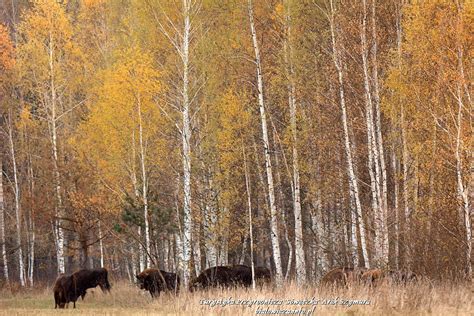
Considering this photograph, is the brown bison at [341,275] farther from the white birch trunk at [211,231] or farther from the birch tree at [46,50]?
the birch tree at [46,50]

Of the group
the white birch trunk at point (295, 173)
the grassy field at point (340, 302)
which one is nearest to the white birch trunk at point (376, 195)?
the white birch trunk at point (295, 173)

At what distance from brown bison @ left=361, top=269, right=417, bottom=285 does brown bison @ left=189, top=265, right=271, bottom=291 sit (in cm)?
424

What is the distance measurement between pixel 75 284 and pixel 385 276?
8.39m

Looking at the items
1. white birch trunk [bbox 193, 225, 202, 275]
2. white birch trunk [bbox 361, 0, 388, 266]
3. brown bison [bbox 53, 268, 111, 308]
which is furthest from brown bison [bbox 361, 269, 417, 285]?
white birch trunk [bbox 193, 225, 202, 275]

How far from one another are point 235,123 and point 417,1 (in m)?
6.57

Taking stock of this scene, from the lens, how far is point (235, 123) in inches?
890

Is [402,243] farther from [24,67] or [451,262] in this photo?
[24,67]

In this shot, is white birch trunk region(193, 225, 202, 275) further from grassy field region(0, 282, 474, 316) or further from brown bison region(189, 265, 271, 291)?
grassy field region(0, 282, 474, 316)

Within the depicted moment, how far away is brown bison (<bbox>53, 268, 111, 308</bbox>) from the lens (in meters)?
18.8

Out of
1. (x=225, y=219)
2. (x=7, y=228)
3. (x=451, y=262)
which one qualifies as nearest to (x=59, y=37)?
(x=225, y=219)

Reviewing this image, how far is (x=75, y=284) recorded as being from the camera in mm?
19047

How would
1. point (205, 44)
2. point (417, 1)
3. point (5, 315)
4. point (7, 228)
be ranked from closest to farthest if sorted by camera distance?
point (5, 315) → point (417, 1) → point (205, 44) → point (7, 228)

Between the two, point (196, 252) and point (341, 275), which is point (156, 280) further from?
point (341, 275)

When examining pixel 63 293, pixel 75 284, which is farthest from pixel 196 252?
pixel 63 293
